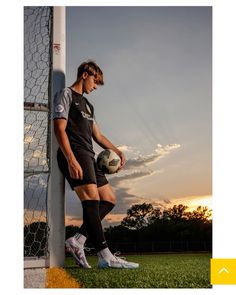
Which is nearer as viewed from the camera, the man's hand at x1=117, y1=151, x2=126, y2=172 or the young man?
the young man

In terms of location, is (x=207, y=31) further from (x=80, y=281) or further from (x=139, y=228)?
(x=80, y=281)

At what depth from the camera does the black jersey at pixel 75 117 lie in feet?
15.3

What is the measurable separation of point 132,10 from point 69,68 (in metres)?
0.73

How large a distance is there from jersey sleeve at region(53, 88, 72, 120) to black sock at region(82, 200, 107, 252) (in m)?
0.75

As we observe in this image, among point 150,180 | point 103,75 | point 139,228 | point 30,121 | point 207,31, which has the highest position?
point 207,31

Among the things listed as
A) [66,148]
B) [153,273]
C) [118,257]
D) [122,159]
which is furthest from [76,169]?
[153,273]

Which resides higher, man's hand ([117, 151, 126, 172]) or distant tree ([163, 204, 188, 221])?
man's hand ([117, 151, 126, 172])

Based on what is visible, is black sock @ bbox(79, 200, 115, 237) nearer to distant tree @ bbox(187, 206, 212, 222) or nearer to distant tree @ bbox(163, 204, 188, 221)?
distant tree @ bbox(163, 204, 188, 221)

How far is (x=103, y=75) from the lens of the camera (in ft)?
15.7

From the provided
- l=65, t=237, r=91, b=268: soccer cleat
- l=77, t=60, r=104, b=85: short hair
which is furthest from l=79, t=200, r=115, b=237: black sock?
l=77, t=60, r=104, b=85: short hair

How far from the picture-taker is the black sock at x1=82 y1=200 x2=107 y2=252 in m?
4.62

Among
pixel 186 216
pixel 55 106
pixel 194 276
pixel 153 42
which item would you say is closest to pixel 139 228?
pixel 186 216
